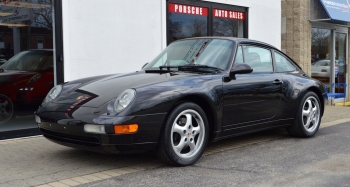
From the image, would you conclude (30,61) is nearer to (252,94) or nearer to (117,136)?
(117,136)

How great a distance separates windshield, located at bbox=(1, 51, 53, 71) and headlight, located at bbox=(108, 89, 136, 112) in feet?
11.0

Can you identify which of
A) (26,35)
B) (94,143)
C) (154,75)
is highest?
(26,35)

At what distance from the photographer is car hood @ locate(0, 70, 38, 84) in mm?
6938

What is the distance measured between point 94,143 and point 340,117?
6620mm

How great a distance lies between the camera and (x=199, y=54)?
552cm

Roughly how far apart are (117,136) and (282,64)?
3.18 m

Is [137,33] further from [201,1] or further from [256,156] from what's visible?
[256,156]

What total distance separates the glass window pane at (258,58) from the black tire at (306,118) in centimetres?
81

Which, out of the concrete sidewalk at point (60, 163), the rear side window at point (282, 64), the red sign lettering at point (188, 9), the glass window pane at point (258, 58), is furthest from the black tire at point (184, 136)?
the red sign lettering at point (188, 9)

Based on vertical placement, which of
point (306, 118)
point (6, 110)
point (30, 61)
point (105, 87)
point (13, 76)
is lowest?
point (306, 118)

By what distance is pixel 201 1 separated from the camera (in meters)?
9.80

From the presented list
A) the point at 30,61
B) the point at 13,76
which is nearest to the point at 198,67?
the point at 30,61

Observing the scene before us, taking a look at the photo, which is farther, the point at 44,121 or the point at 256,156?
the point at 256,156

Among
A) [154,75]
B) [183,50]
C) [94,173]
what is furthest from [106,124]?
[183,50]
